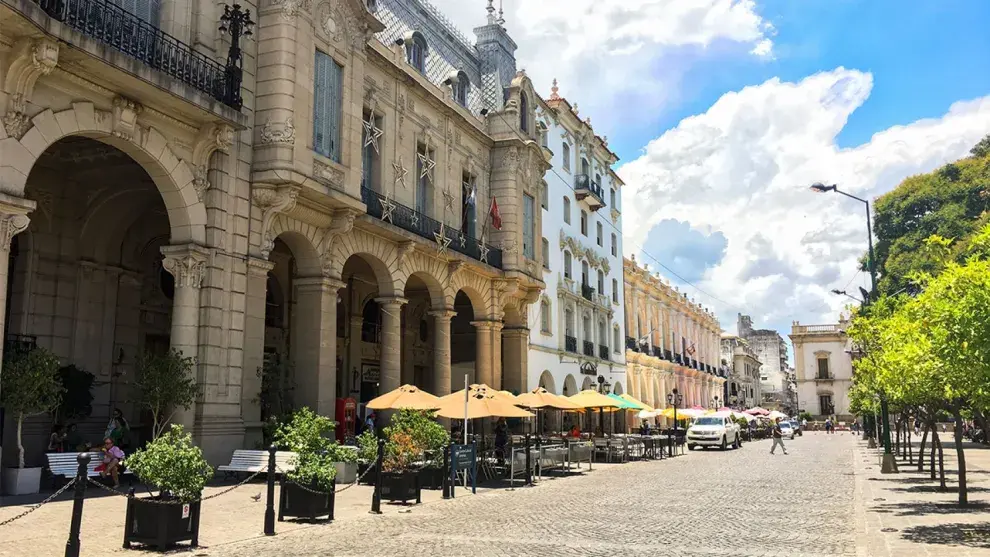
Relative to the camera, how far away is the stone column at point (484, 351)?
104 ft

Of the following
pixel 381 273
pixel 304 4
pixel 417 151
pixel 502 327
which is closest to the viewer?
pixel 304 4

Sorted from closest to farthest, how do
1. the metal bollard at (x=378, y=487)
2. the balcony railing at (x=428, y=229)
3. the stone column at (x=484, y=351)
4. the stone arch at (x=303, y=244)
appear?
the metal bollard at (x=378, y=487) < the stone arch at (x=303, y=244) < the balcony railing at (x=428, y=229) < the stone column at (x=484, y=351)

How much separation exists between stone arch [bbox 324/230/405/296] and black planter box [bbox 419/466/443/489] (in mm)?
6618

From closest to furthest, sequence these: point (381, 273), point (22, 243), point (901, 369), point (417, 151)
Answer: point (901, 369) < point (22, 243) < point (381, 273) < point (417, 151)

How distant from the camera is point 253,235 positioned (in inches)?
748

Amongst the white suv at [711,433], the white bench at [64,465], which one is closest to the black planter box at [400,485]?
the white bench at [64,465]

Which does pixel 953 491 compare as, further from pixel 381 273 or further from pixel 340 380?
pixel 340 380

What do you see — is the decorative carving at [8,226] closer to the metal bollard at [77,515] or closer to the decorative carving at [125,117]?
the decorative carving at [125,117]

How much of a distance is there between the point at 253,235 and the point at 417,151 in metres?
10.0

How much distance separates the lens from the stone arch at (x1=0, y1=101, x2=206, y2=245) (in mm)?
13695

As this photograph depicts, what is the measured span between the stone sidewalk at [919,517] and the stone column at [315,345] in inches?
504

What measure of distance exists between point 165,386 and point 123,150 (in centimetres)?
482

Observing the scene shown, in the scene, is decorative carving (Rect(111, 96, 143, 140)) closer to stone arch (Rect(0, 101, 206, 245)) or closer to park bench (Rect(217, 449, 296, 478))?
stone arch (Rect(0, 101, 206, 245))

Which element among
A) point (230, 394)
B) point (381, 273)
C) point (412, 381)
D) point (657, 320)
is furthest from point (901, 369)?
point (657, 320)
